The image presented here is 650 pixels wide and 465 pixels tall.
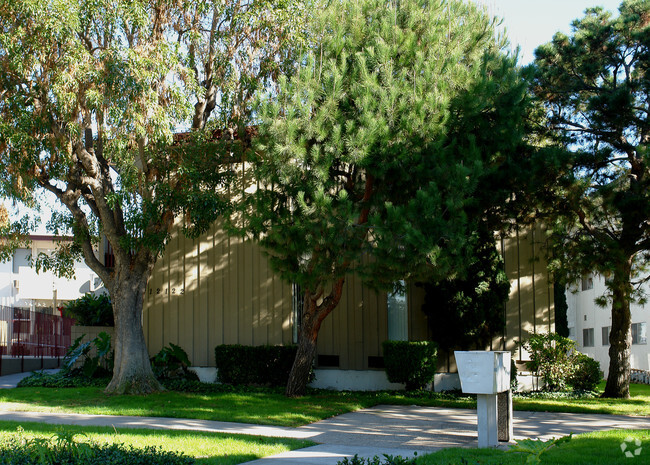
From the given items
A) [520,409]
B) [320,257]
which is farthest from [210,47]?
[520,409]

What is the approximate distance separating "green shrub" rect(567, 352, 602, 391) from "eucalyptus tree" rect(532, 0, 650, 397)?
0.75 metres

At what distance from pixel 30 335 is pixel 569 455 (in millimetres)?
17303

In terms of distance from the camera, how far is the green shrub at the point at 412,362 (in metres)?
13.8

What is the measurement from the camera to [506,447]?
26.7ft

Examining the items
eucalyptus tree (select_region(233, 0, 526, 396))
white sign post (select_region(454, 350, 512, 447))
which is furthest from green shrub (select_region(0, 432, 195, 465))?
eucalyptus tree (select_region(233, 0, 526, 396))

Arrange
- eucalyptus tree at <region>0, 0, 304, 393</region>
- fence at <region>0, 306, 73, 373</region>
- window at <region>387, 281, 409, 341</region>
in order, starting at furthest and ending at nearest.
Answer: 1. fence at <region>0, 306, 73, 373</region>
2. window at <region>387, 281, 409, 341</region>
3. eucalyptus tree at <region>0, 0, 304, 393</region>

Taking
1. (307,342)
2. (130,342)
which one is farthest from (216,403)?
(130,342)

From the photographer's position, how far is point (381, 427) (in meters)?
10.3

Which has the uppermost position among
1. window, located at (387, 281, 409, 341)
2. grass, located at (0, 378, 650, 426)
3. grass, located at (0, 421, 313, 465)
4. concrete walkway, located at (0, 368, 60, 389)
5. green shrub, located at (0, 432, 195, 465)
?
window, located at (387, 281, 409, 341)

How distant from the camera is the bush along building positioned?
14.9 m

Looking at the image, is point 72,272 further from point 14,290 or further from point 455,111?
point 14,290

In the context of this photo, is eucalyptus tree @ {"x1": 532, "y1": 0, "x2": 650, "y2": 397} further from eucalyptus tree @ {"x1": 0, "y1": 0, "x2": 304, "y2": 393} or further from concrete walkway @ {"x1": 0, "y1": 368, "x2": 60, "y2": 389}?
concrete walkway @ {"x1": 0, "y1": 368, "x2": 60, "y2": 389}

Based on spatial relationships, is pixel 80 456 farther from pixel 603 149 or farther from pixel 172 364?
pixel 603 149

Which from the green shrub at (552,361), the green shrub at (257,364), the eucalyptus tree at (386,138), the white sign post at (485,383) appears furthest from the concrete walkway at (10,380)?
the green shrub at (552,361)
